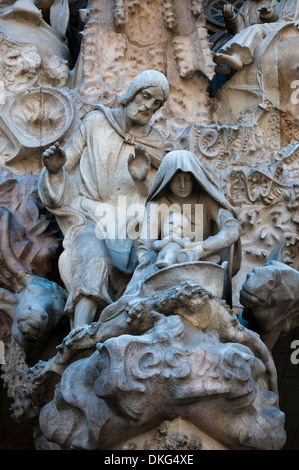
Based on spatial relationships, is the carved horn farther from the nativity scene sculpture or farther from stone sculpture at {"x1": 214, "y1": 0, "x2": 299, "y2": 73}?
stone sculpture at {"x1": 214, "y1": 0, "x2": 299, "y2": 73}

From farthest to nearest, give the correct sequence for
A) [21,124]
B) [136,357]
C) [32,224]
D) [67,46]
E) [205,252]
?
1. [67,46]
2. [21,124]
3. [32,224]
4. [205,252]
5. [136,357]

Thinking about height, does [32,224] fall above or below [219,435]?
above

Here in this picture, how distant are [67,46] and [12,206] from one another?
1.89 meters

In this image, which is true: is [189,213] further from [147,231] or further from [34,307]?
[34,307]

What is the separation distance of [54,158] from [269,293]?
1552 millimetres

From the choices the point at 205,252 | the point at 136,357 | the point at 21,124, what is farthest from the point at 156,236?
the point at 21,124

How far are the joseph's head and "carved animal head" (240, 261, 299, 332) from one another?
1.35m

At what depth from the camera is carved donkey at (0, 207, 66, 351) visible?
288 inches

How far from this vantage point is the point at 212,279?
651 centimetres

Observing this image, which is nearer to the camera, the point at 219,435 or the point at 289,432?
the point at 219,435

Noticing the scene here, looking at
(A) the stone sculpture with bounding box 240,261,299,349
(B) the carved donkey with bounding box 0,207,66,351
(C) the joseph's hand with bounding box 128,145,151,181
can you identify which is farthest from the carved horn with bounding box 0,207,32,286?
(A) the stone sculpture with bounding box 240,261,299,349

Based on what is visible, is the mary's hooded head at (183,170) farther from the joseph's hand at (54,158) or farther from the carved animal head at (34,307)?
the carved animal head at (34,307)

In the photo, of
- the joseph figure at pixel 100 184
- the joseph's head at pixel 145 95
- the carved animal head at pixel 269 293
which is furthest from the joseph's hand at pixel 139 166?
A: the carved animal head at pixel 269 293

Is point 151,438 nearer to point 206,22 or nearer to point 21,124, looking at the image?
point 21,124
